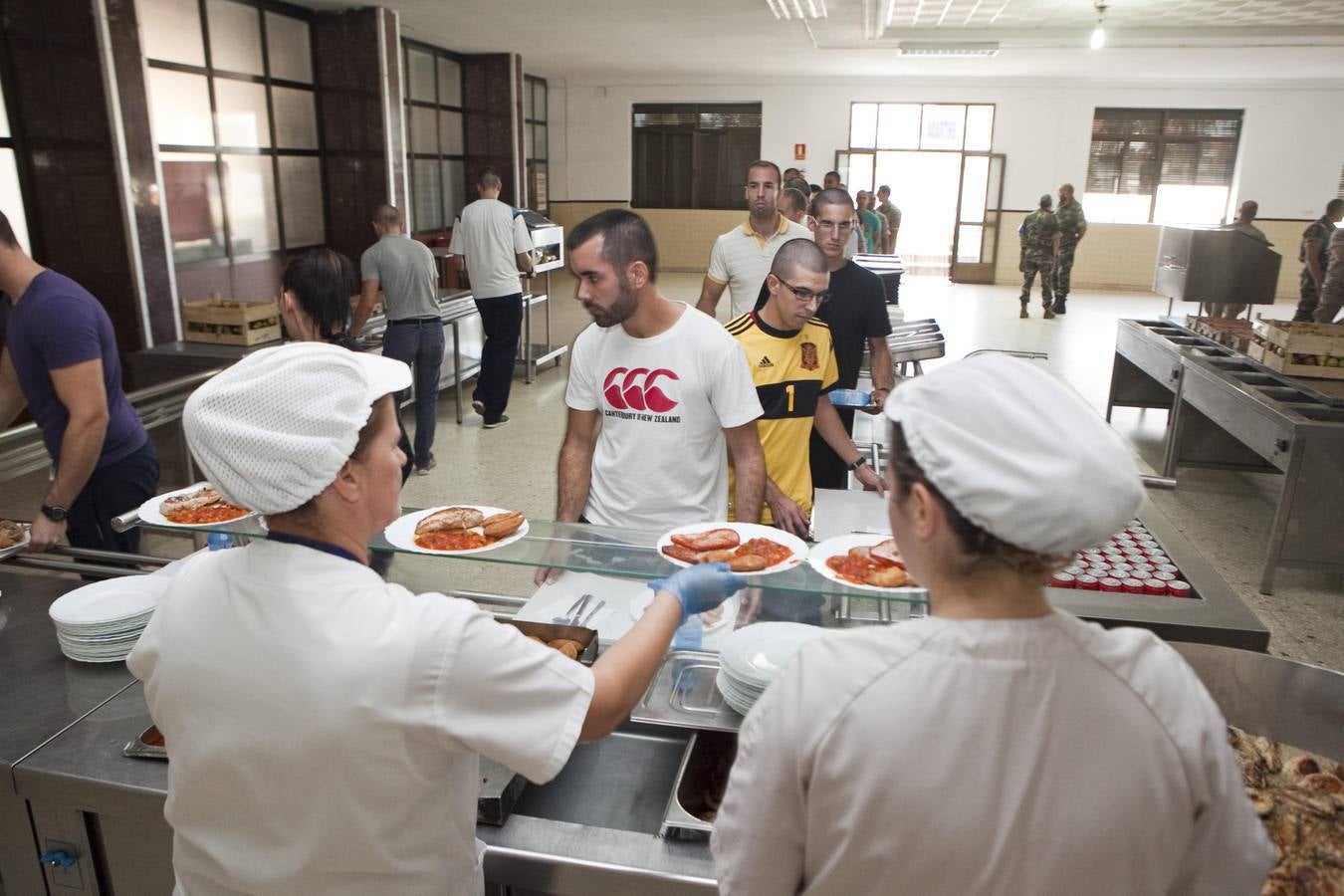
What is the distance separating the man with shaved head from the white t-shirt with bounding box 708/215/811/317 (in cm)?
192

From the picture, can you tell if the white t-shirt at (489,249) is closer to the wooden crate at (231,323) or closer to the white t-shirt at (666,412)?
the wooden crate at (231,323)

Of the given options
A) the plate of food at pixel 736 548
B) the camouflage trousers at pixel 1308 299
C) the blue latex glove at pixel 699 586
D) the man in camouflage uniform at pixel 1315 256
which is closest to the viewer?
the blue latex glove at pixel 699 586

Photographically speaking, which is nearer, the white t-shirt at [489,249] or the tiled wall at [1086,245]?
the white t-shirt at [489,249]

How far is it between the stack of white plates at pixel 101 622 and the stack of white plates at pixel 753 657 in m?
1.24

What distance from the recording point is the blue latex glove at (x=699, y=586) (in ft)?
4.57

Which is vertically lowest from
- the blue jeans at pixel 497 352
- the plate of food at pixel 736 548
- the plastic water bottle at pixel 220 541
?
the blue jeans at pixel 497 352

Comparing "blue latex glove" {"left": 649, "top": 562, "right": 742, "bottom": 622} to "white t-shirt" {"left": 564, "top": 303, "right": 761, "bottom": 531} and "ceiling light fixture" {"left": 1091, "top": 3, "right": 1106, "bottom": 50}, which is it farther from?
"ceiling light fixture" {"left": 1091, "top": 3, "right": 1106, "bottom": 50}

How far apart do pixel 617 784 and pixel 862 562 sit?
2.05 ft

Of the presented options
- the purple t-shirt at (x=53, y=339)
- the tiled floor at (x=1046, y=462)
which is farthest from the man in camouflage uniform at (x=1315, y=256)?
the purple t-shirt at (x=53, y=339)

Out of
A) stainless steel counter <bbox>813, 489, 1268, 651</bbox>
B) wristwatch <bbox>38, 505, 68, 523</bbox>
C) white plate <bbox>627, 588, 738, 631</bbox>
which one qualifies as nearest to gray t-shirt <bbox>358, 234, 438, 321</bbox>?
wristwatch <bbox>38, 505, 68, 523</bbox>

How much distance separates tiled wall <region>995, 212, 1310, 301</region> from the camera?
563 inches

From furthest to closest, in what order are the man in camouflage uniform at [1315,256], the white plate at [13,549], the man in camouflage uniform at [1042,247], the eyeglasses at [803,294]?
1. the man in camouflage uniform at [1042,247]
2. the man in camouflage uniform at [1315,256]
3. the eyeglasses at [803,294]
4. the white plate at [13,549]

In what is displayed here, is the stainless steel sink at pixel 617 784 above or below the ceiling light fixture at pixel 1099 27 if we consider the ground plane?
below

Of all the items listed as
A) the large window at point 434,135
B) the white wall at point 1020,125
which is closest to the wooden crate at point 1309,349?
the large window at point 434,135
